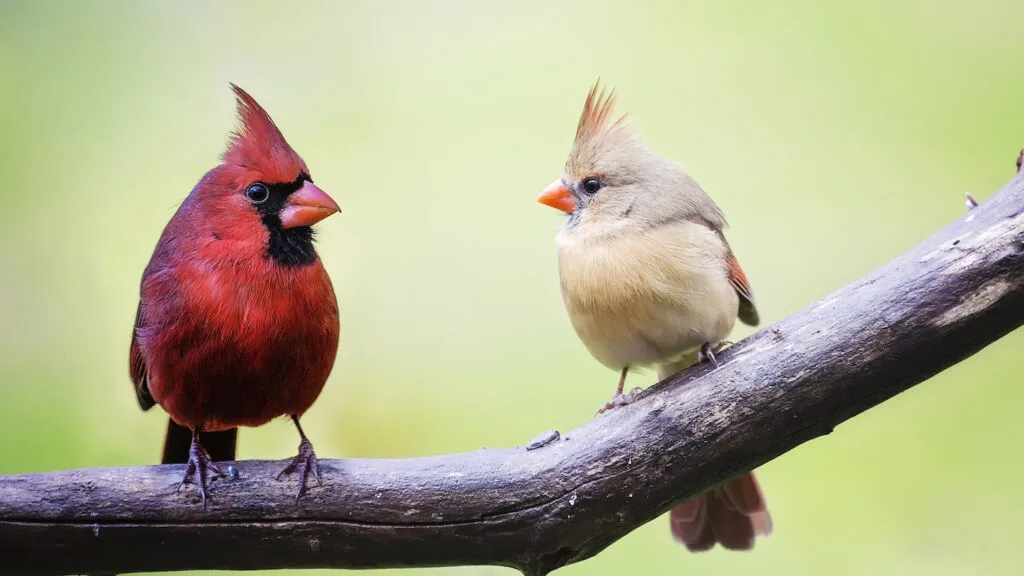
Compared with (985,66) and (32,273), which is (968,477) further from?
(32,273)

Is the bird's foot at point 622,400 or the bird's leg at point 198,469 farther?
the bird's foot at point 622,400

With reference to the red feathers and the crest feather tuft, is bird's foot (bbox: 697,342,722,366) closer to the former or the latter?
the crest feather tuft

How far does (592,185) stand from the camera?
90.6 inches

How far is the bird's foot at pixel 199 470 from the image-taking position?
6.33 ft

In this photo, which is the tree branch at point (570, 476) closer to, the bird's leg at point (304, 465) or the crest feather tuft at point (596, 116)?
the bird's leg at point (304, 465)

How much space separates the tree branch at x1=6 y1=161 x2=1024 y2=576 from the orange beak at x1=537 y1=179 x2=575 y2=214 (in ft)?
1.78

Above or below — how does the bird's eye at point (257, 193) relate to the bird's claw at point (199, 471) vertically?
above

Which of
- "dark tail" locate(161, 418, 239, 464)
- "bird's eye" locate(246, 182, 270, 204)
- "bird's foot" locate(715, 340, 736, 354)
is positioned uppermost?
"bird's eye" locate(246, 182, 270, 204)

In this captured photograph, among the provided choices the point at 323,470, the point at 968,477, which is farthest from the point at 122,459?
the point at 968,477

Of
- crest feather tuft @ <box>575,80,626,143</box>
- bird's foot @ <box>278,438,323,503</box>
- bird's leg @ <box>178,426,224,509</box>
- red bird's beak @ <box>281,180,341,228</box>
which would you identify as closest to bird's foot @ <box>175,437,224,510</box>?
bird's leg @ <box>178,426,224,509</box>

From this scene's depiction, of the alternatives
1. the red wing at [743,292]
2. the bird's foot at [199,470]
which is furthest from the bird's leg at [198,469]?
the red wing at [743,292]

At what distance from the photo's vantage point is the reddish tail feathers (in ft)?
7.98

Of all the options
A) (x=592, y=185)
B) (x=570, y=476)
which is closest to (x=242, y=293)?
(x=570, y=476)

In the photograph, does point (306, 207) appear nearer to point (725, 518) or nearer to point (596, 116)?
point (596, 116)
